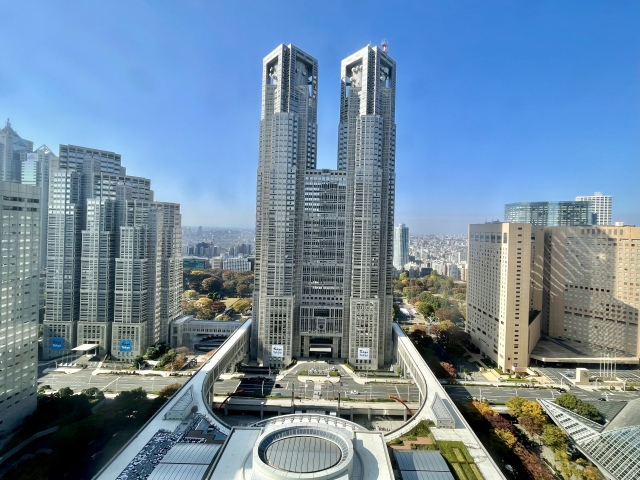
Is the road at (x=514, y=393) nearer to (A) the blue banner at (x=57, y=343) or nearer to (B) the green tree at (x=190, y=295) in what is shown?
(A) the blue banner at (x=57, y=343)

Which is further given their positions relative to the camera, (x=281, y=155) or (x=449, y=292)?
(x=449, y=292)

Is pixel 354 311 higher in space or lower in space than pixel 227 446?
higher

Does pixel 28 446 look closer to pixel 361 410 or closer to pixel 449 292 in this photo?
pixel 361 410

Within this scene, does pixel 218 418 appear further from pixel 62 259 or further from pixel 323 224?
pixel 62 259

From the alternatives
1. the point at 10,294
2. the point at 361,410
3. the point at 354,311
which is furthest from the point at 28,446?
the point at 354,311

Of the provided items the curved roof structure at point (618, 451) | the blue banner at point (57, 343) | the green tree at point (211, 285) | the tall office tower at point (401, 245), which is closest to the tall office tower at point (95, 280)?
the blue banner at point (57, 343)

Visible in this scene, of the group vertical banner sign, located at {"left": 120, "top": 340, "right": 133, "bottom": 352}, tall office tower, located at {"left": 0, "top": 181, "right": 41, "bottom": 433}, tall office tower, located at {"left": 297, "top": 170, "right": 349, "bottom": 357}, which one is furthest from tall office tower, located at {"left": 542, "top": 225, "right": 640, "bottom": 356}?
tall office tower, located at {"left": 0, "top": 181, "right": 41, "bottom": 433}
